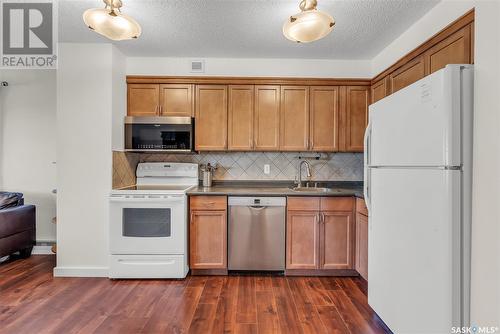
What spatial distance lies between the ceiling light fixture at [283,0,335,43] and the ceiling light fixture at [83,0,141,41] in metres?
1.08

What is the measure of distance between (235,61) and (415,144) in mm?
2289

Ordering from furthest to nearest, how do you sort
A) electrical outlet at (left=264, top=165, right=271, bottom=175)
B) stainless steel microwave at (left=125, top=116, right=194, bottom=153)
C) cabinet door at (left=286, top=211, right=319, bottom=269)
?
electrical outlet at (left=264, top=165, right=271, bottom=175) < stainless steel microwave at (left=125, top=116, right=194, bottom=153) < cabinet door at (left=286, top=211, right=319, bottom=269)

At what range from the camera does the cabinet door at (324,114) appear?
3148 millimetres

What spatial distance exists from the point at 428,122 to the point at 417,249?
69 cm

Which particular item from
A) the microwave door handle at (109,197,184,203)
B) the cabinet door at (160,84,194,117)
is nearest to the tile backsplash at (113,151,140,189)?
the microwave door handle at (109,197,184,203)

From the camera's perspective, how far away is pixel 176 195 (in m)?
2.73

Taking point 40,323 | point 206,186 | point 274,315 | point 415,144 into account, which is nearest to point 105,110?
point 206,186

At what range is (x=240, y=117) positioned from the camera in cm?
315

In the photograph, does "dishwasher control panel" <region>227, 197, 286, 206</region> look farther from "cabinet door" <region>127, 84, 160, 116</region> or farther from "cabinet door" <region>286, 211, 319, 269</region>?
"cabinet door" <region>127, 84, 160, 116</region>

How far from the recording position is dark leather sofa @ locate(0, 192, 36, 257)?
3.07 m

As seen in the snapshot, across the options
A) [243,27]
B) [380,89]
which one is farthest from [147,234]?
[380,89]

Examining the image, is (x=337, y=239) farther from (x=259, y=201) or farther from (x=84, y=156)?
(x=84, y=156)

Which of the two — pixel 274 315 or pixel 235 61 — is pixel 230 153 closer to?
pixel 235 61

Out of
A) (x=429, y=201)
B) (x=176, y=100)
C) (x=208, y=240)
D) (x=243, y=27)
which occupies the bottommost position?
(x=208, y=240)
